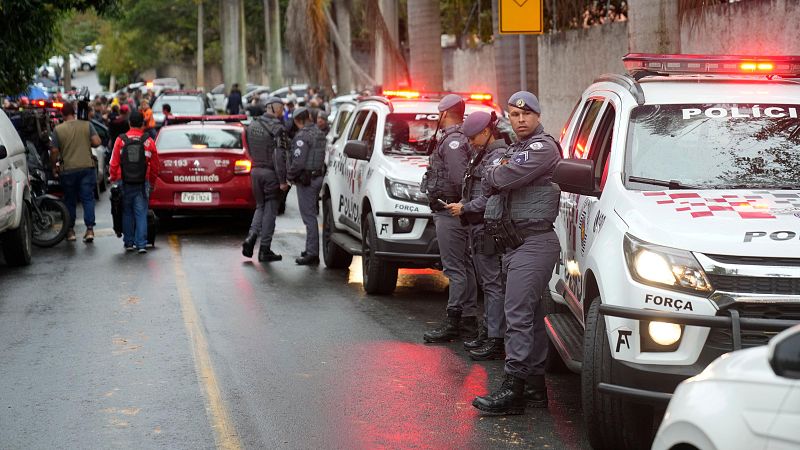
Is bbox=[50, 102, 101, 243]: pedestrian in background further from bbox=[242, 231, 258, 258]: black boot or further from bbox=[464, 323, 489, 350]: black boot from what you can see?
bbox=[464, 323, 489, 350]: black boot

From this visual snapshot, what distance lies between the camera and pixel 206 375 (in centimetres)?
912

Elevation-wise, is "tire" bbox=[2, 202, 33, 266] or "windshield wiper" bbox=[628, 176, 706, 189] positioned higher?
"windshield wiper" bbox=[628, 176, 706, 189]

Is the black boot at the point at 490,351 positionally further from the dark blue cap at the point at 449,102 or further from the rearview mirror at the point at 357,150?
the rearview mirror at the point at 357,150

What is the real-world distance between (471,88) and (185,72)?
194 ft

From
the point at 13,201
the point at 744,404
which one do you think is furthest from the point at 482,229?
the point at 13,201

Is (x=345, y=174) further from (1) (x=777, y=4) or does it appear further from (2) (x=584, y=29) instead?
(2) (x=584, y=29)

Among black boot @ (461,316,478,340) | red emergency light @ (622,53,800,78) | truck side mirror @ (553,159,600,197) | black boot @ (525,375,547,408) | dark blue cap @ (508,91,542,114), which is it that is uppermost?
red emergency light @ (622,53,800,78)

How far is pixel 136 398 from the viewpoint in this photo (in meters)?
8.43

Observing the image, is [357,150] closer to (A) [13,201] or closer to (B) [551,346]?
(B) [551,346]

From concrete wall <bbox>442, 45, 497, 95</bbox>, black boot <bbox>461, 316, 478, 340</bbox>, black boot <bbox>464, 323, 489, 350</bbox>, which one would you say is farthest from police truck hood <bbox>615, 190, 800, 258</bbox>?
concrete wall <bbox>442, 45, 497, 95</bbox>

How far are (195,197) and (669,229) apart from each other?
12.2 m

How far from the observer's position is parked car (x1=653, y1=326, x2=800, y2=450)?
389cm

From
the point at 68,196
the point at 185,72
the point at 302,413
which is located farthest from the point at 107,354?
the point at 185,72

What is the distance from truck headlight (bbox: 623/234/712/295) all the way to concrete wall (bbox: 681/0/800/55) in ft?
26.5
